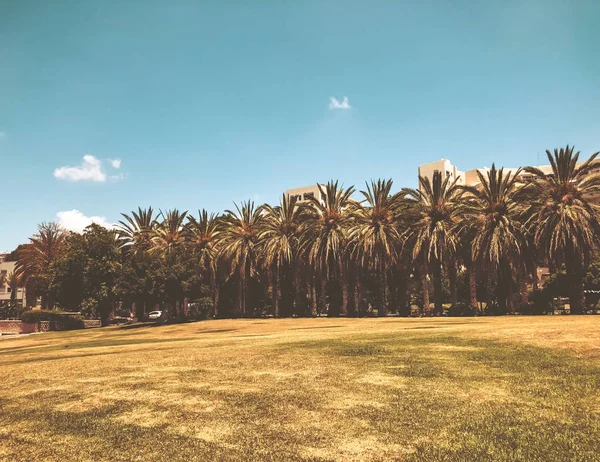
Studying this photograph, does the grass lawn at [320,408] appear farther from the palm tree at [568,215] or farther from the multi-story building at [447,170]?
the multi-story building at [447,170]

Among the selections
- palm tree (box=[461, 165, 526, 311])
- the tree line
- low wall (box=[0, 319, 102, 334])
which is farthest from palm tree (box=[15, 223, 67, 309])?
palm tree (box=[461, 165, 526, 311])

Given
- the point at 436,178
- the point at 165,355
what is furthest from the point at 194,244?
the point at 165,355

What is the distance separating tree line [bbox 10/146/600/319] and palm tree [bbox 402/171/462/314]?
0.38ft

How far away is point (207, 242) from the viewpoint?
6281 cm

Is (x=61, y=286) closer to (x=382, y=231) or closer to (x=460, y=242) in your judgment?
(x=382, y=231)

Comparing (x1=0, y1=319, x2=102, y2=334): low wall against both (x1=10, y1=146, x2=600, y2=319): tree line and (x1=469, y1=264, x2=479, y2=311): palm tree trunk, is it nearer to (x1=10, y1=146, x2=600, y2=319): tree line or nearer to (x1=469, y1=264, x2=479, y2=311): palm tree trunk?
(x1=10, y1=146, x2=600, y2=319): tree line

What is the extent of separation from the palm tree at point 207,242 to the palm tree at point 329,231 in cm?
1340

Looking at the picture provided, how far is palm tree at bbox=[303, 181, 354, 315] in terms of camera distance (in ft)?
175

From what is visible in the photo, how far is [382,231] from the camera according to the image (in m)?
49.2

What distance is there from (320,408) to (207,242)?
5604 cm

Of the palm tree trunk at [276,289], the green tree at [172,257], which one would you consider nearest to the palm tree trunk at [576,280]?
the palm tree trunk at [276,289]

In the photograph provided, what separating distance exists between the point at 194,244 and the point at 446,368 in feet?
179

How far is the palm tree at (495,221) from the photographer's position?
4300 centimetres

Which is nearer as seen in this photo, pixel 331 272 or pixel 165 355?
pixel 165 355
